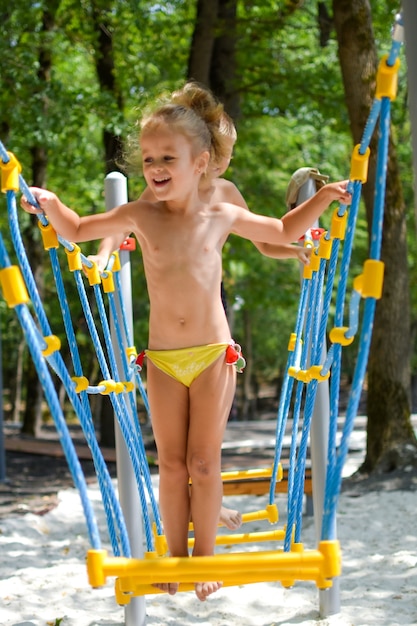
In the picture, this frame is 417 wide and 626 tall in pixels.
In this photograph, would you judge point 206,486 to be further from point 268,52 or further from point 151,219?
point 268,52

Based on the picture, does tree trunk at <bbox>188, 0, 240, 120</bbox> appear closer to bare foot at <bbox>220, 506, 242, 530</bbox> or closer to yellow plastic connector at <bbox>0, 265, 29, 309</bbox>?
bare foot at <bbox>220, 506, 242, 530</bbox>

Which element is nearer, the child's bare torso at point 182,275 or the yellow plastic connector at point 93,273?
the child's bare torso at point 182,275

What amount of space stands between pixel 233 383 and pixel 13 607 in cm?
175

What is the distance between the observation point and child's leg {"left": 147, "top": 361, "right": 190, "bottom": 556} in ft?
8.46

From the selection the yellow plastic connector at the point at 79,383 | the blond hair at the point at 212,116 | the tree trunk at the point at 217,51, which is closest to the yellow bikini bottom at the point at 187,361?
the yellow plastic connector at the point at 79,383

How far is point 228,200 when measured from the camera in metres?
3.15

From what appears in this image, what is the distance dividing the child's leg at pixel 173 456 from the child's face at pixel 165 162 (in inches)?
20.7

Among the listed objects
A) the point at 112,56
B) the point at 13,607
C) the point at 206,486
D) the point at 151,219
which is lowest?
the point at 13,607

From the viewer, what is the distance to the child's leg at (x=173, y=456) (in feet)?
8.46

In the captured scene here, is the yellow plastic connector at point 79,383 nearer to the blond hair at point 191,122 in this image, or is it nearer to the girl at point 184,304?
the girl at point 184,304

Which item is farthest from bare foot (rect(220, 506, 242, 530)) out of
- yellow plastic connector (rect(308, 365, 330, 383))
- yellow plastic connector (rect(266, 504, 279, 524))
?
yellow plastic connector (rect(308, 365, 330, 383))

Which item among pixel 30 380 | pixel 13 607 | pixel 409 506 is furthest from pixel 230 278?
pixel 13 607

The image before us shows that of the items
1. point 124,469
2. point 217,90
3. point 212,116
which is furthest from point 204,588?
point 217,90

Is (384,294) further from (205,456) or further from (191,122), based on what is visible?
(205,456)
